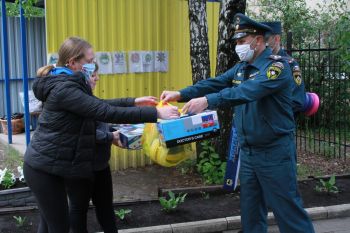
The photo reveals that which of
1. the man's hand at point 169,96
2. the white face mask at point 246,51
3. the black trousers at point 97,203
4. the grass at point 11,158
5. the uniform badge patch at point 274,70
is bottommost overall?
the grass at point 11,158

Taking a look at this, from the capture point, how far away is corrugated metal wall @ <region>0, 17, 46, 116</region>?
35.9 ft

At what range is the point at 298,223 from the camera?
12.8 ft

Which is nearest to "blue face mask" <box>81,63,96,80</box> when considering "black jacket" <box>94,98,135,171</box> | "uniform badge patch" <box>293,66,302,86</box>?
"black jacket" <box>94,98,135,171</box>

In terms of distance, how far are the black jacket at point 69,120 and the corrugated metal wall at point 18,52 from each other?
803 centimetres

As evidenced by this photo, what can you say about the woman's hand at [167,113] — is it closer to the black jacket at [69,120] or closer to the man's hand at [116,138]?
the black jacket at [69,120]

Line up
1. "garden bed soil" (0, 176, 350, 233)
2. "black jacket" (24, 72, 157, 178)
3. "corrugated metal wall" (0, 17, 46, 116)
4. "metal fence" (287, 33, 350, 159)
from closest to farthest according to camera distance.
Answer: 1. "black jacket" (24, 72, 157, 178)
2. "garden bed soil" (0, 176, 350, 233)
3. "metal fence" (287, 33, 350, 159)
4. "corrugated metal wall" (0, 17, 46, 116)

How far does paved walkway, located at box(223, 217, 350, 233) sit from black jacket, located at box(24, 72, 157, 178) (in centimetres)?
269

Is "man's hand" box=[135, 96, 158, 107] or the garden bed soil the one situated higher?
"man's hand" box=[135, 96, 158, 107]

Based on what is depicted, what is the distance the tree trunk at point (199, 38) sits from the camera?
6.46 meters

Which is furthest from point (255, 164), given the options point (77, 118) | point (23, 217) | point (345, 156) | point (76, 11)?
point (345, 156)

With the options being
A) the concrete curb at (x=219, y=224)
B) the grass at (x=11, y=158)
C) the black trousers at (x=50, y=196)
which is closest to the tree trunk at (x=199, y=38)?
the concrete curb at (x=219, y=224)

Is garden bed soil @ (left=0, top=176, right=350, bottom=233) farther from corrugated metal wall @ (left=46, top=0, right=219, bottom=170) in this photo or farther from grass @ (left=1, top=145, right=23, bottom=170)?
grass @ (left=1, top=145, right=23, bottom=170)

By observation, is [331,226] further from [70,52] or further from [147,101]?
[70,52]

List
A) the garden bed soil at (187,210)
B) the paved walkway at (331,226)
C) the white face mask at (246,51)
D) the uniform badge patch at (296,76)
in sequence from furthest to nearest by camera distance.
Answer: the paved walkway at (331,226)
the garden bed soil at (187,210)
the uniform badge patch at (296,76)
the white face mask at (246,51)
